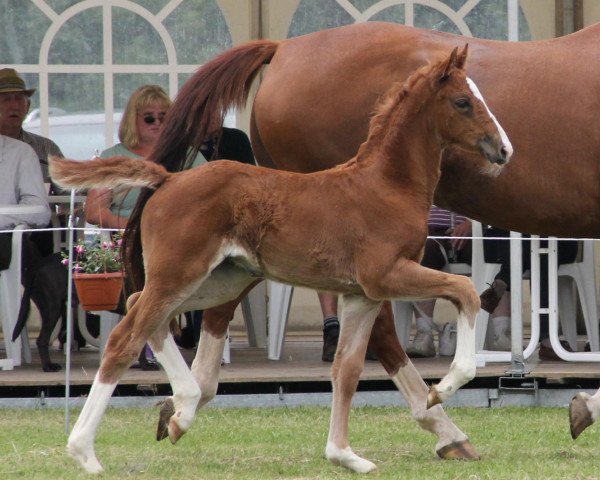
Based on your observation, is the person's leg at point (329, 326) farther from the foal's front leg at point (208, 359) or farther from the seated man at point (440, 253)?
the foal's front leg at point (208, 359)

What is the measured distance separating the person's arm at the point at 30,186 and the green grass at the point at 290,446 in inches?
51.6

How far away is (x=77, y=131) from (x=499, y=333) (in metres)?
3.16

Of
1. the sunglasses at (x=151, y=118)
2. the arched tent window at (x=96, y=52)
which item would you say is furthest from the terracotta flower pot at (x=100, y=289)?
the arched tent window at (x=96, y=52)

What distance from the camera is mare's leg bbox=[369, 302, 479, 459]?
604 cm

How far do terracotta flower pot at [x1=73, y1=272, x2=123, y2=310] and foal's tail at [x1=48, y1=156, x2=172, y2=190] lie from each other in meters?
1.88

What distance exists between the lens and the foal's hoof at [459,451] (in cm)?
600

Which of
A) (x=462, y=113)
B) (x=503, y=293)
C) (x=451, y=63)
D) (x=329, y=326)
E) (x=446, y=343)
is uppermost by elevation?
(x=451, y=63)

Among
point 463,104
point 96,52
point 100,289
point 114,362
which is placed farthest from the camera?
point 96,52

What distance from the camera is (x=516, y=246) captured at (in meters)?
7.69

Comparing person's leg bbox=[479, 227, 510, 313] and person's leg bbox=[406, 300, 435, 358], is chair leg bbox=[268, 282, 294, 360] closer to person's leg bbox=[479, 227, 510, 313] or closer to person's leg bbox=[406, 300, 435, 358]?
person's leg bbox=[406, 300, 435, 358]

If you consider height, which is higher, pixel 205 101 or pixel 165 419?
pixel 205 101

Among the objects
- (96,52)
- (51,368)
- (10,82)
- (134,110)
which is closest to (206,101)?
(134,110)

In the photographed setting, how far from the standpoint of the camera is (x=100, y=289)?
24.5ft

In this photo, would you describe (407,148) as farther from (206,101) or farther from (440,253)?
(440,253)
